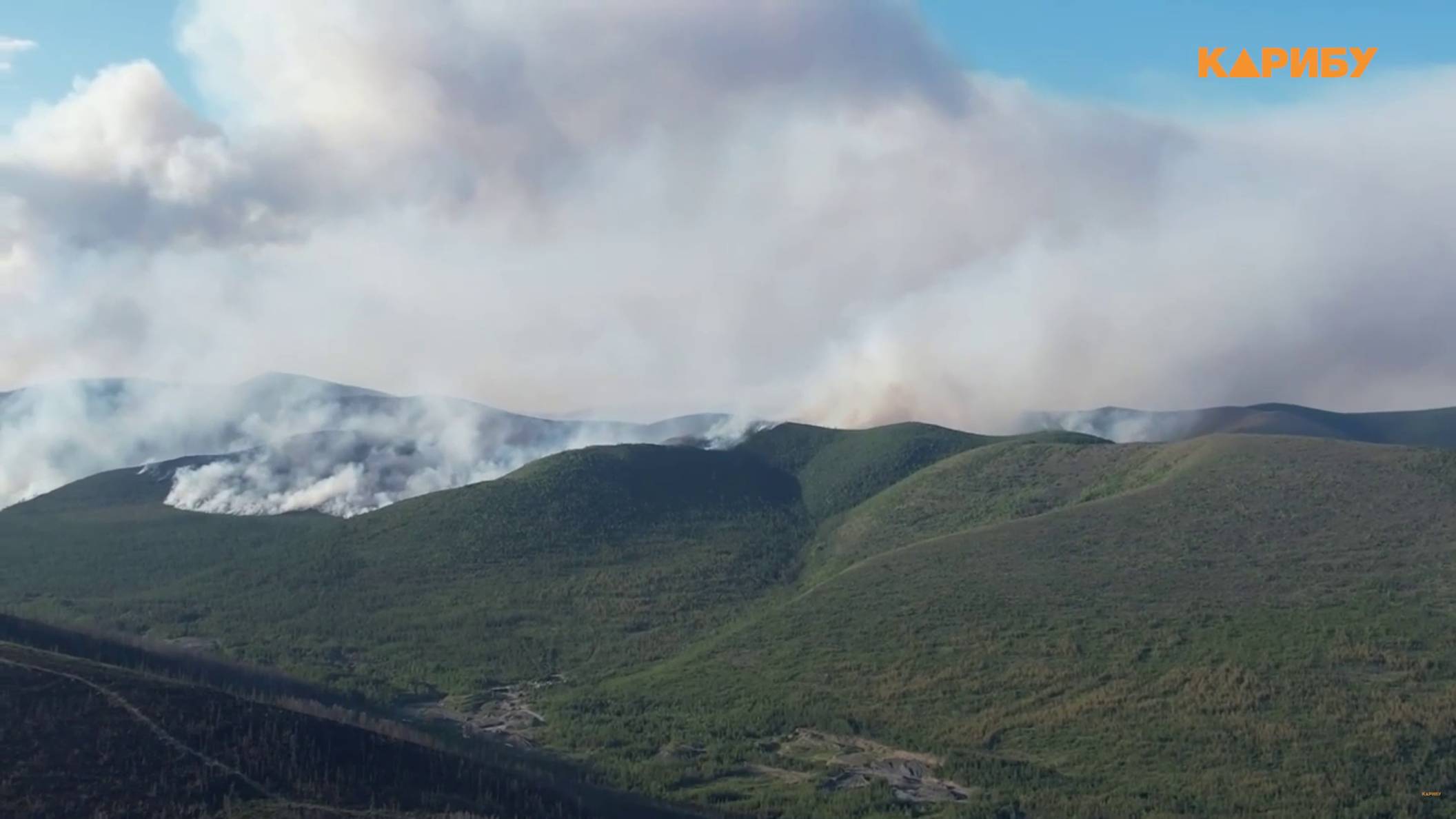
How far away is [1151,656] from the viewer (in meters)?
130

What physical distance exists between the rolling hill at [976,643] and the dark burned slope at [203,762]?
1996 centimetres

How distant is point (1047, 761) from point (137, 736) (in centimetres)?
6126

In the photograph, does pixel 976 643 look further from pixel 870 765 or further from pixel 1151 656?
pixel 870 765

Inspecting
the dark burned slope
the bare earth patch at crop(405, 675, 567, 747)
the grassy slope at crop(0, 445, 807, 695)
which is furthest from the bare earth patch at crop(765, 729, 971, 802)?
the grassy slope at crop(0, 445, 807, 695)

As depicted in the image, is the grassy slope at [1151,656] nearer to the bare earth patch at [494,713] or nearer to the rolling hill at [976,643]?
the rolling hill at [976,643]

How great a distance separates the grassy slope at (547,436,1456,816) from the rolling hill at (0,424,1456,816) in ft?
1.12

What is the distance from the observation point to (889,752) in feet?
382

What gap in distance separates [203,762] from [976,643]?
73585 millimetres

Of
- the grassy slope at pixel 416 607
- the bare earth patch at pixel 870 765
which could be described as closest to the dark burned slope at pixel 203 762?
the bare earth patch at pixel 870 765

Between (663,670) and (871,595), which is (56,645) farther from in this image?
(871,595)

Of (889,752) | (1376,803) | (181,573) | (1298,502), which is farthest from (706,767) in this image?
(181,573)

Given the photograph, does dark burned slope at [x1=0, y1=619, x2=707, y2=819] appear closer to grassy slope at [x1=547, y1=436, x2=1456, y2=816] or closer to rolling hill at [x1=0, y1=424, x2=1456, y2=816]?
rolling hill at [x1=0, y1=424, x2=1456, y2=816]

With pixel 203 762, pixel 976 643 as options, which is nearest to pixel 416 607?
pixel 976 643

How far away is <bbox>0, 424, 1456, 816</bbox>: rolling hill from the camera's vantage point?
355 ft
